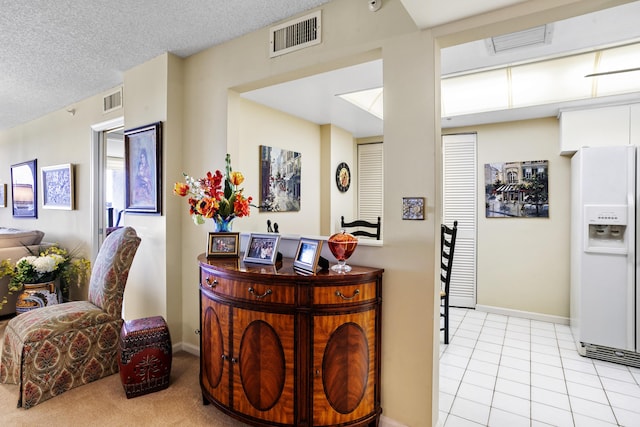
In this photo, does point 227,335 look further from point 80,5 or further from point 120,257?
point 80,5

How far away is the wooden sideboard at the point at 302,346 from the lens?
174 cm

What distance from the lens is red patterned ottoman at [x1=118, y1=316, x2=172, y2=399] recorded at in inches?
90.8

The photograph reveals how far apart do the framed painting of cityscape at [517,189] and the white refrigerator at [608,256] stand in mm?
Answer: 801

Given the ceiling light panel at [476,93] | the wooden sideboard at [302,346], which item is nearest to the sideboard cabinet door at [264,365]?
the wooden sideboard at [302,346]

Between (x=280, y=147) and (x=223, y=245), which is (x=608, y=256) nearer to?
(x=223, y=245)

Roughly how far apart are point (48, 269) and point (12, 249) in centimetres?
80

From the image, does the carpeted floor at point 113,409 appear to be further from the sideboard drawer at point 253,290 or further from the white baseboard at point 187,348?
the sideboard drawer at point 253,290

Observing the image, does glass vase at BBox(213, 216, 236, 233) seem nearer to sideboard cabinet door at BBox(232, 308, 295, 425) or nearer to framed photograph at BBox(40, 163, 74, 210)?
sideboard cabinet door at BBox(232, 308, 295, 425)

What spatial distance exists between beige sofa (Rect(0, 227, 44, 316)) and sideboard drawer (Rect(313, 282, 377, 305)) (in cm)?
428

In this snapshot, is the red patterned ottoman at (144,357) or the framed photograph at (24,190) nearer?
the red patterned ottoman at (144,357)

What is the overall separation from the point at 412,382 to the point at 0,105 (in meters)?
5.98

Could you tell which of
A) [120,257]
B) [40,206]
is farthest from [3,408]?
[40,206]

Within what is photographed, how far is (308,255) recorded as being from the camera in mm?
1906

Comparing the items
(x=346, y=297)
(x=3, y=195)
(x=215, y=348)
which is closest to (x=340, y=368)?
(x=346, y=297)
